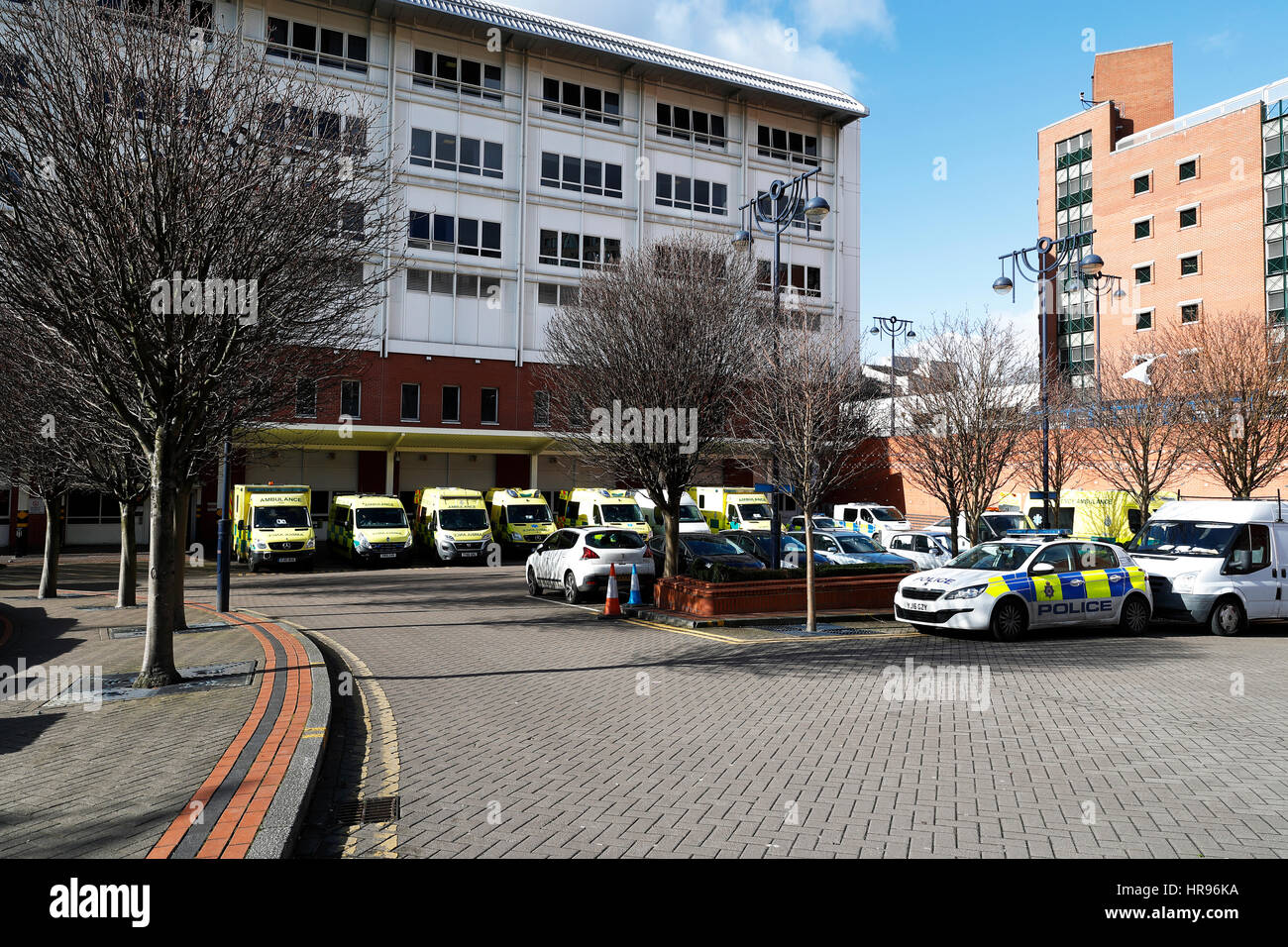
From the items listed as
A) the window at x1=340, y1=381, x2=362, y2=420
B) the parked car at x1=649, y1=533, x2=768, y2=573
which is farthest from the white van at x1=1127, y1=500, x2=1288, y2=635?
the window at x1=340, y1=381, x2=362, y2=420

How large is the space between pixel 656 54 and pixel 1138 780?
130 ft

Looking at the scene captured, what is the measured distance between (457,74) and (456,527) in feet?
64.7

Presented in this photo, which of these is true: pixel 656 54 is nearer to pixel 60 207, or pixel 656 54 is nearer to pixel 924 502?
pixel 924 502

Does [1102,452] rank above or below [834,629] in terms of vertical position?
above

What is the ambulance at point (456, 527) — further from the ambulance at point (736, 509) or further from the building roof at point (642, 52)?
the building roof at point (642, 52)

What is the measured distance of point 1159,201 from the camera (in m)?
49.7

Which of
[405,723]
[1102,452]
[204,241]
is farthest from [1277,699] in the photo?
[1102,452]

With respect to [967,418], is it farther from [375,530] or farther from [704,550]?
[375,530]

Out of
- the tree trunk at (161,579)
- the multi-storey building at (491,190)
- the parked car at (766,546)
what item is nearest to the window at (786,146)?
the multi-storey building at (491,190)

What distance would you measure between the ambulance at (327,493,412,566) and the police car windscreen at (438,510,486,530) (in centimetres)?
117

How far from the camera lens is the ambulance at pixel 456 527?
2900cm

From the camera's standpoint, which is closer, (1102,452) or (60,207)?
(60,207)

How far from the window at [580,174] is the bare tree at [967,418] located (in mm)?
22795

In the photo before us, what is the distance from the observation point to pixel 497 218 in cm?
3691
